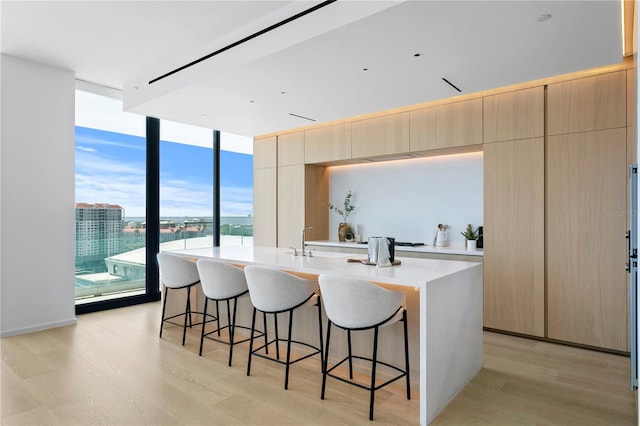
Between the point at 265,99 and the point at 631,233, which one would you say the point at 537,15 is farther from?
the point at 265,99

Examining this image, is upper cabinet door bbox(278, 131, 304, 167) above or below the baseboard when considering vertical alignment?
above

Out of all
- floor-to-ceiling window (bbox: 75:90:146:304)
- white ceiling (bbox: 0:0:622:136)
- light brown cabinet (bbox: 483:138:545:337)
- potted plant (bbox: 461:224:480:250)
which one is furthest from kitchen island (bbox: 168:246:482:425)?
floor-to-ceiling window (bbox: 75:90:146:304)

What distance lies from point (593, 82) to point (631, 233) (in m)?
1.66

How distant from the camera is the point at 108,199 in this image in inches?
204

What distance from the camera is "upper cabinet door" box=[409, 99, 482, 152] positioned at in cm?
421

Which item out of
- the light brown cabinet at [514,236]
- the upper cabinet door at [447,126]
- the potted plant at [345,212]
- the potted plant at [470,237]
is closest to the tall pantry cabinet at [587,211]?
the light brown cabinet at [514,236]

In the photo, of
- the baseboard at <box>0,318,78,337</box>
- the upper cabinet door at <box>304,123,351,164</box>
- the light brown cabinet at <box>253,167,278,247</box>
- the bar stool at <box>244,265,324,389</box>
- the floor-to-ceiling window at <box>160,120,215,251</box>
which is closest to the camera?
the bar stool at <box>244,265,324,389</box>

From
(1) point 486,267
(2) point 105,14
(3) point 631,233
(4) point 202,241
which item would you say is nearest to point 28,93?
(2) point 105,14

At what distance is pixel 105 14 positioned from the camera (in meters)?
3.22

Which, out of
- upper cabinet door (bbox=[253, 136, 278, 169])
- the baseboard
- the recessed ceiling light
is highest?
the recessed ceiling light

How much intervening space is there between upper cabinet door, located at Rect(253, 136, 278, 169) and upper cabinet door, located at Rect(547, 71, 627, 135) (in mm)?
3788

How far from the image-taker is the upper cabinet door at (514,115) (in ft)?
12.5

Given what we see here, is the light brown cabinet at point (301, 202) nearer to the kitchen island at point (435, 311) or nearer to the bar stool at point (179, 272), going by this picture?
the bar stool at point (179, 272)

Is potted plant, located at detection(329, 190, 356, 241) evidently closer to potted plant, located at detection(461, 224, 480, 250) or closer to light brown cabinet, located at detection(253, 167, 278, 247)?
light brown cabinet, located at detection(253, 167, 278, 247)
